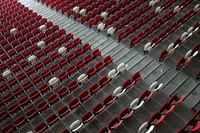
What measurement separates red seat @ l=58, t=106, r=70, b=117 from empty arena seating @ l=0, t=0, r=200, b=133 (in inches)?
1.1

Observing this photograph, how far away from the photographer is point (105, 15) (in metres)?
9.37

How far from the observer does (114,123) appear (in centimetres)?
523

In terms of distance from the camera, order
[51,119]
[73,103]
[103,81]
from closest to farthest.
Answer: [51,119] < [73,103] < [103,81]

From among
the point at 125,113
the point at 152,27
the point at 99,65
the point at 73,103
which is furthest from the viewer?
the point at 152,27

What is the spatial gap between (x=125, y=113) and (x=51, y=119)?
2019 mm

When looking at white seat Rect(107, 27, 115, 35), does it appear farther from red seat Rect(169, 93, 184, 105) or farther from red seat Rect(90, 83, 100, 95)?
red seat Rect(169, 93, 184, 105)

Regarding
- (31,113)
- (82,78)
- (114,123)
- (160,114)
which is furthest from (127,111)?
(31,113)

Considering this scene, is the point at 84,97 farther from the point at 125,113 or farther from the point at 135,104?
the point at 135,104

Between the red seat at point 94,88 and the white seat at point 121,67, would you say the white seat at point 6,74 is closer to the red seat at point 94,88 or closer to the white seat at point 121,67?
the red seat at point 94,88

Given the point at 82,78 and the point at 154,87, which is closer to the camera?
the point at 154,87

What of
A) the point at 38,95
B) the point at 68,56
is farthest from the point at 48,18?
the point at 38,95

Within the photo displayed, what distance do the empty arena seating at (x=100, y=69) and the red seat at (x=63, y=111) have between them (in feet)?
0.09

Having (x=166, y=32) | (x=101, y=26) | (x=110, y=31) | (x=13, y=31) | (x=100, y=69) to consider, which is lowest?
(x=166, y=32)

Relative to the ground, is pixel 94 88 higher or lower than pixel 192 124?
higher
